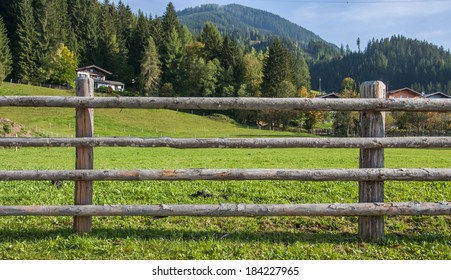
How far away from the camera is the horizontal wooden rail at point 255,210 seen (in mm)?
5781

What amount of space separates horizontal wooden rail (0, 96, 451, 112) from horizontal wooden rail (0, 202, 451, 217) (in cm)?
146

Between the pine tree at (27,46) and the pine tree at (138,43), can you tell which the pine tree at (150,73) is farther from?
the pine tree at (27,46)

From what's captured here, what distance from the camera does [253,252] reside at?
5516mm

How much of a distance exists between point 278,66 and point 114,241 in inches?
3902

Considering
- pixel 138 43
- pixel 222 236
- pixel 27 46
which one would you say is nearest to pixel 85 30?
Answer: pixel 138 43

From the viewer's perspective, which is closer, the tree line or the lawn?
the lawn

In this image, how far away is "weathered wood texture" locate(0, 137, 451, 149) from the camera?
5.84 m

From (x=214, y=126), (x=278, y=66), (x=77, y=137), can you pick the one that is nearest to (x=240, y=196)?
(x=77, y=137)

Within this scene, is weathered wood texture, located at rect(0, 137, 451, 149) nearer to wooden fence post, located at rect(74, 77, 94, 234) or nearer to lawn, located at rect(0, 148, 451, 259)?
wooden fence post, located at rect(74, 77, 94, 234)

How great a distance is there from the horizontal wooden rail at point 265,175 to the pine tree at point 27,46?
106 metres

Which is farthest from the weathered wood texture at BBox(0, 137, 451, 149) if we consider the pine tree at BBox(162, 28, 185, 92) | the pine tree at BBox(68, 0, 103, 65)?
the pine tree at BBox(68, 0, 103, 65)

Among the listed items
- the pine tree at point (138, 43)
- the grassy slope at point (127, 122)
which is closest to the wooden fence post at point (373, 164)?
the grassy slope at point (127, 122)

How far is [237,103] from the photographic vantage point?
6.05 m

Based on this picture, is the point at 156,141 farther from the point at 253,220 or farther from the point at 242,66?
the point at 242,66
